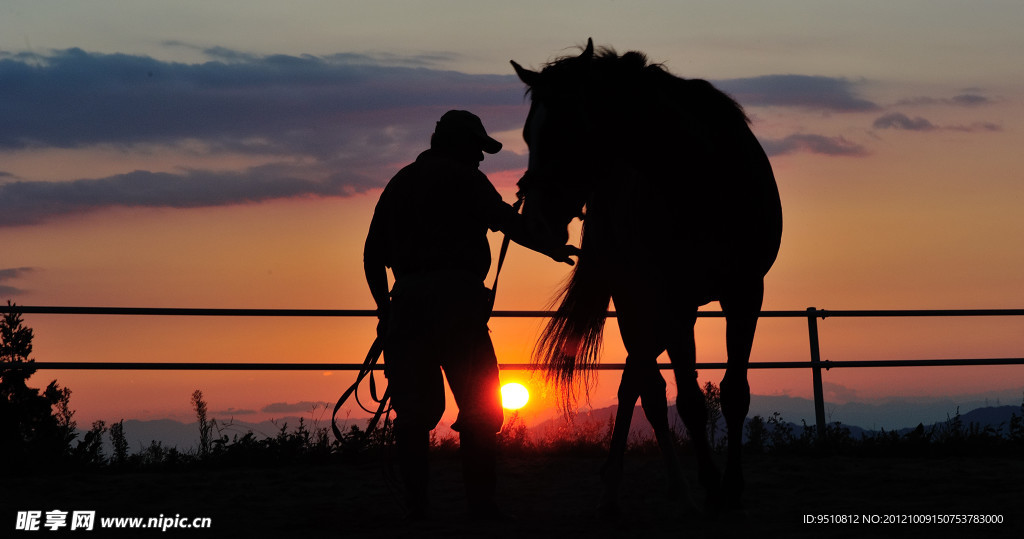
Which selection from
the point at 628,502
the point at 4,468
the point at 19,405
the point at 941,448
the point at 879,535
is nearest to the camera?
the point at 879,535

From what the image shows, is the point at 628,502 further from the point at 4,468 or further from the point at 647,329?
the point at 4,468

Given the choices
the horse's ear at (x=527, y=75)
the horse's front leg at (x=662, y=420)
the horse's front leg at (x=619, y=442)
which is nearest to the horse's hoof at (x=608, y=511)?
the horse's front leg at (x=619, y=442)

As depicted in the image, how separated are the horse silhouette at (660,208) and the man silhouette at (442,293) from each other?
1.22 feet

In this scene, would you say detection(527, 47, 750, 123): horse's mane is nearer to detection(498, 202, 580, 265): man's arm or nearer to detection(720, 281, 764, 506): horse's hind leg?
Result: detection(498, 202, 580, 265): man's arm

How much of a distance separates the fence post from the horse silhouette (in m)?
4.05

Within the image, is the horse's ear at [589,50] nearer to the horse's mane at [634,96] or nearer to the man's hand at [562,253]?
the horse's mane at [634,96]

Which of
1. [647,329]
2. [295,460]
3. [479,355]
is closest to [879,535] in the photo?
[647,329]

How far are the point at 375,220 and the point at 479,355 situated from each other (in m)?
0.90

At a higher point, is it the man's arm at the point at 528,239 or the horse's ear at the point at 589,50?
the horse's ear at the point at 589,50

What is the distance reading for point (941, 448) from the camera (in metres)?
8.76

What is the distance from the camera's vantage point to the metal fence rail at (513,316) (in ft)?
28.3

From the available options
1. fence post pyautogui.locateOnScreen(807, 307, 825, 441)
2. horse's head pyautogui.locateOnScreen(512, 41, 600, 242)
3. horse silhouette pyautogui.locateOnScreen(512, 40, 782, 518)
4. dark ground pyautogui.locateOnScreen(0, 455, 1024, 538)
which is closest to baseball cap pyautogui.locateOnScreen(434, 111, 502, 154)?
horse silhouette pyautogui.locateOnScreen(512, 40, 782, 518)

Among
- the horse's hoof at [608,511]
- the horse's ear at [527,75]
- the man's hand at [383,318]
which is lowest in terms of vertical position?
the horse's hoof at [608,511]

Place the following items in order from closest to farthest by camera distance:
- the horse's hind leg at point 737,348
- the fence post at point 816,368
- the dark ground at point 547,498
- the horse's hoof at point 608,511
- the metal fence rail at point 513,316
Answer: the dark ground at point 547,498
the horse's hind leg at point 737,348
the horse's hoof at point 608,511
the metal fence rail at point 513,316
the fence post at point 816,368
